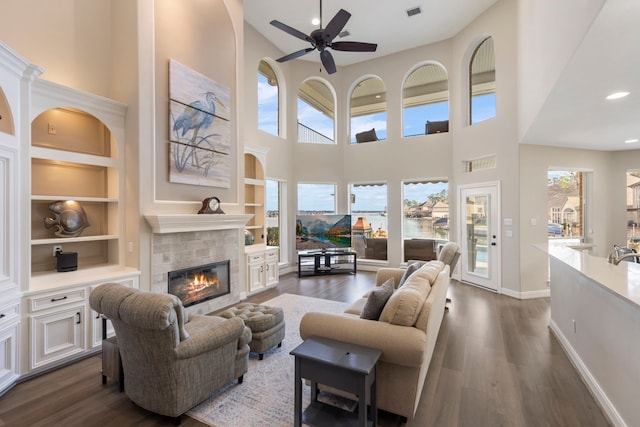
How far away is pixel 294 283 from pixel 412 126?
15.4ft

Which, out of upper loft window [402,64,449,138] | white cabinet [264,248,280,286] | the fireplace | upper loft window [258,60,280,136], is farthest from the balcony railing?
the fireplace

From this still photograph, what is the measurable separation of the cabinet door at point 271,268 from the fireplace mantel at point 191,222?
115 centimetres

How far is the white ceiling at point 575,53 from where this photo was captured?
2149 millimetres

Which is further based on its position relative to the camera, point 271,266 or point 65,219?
point 271,266

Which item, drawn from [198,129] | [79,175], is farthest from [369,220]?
[79,175]

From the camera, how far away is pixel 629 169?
5.79 m

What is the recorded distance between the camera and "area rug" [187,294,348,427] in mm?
2199

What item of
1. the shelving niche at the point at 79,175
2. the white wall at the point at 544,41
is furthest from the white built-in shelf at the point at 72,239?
the white wall at the point at 544,41

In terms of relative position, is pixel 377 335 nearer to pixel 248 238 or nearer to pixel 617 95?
pixel 617 95

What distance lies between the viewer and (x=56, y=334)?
293 centimetres

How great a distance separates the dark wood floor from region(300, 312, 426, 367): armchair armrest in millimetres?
581

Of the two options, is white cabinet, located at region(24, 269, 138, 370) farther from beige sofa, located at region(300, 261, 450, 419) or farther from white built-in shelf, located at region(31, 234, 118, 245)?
beige sofa, located at region(300, 261, 450, 419)

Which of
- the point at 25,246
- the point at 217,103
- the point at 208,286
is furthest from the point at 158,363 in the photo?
the point at 217,103

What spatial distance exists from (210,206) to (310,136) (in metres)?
4.25
